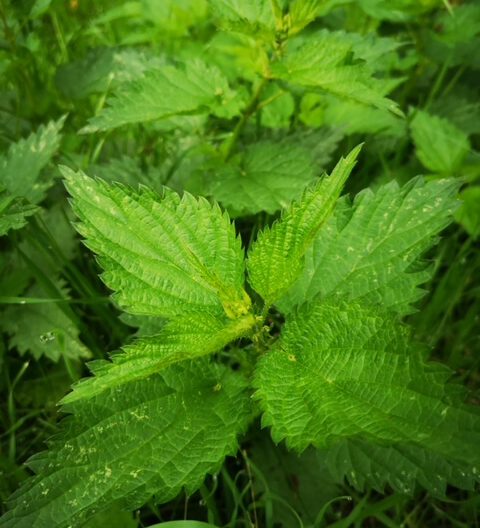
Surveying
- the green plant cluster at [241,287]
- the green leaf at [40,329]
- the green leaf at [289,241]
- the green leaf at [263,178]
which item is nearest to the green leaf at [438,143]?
the green plant cluster at [241,287]

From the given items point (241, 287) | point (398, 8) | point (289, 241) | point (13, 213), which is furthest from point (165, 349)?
point (398, 8)

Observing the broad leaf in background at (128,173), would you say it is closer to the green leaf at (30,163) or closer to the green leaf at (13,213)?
the green leaf at (30,163)

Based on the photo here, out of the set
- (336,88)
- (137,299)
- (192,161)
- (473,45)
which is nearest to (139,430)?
(137,299)

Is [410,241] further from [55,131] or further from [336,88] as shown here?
[55,131]

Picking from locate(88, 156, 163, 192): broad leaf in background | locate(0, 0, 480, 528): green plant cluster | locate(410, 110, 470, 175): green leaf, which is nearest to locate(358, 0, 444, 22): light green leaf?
locate(0, 0, 480, 528): green plant cluster

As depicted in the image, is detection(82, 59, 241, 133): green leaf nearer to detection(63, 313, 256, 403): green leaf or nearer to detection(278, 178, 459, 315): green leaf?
detection(278, 178, 459, 315): green leaf
